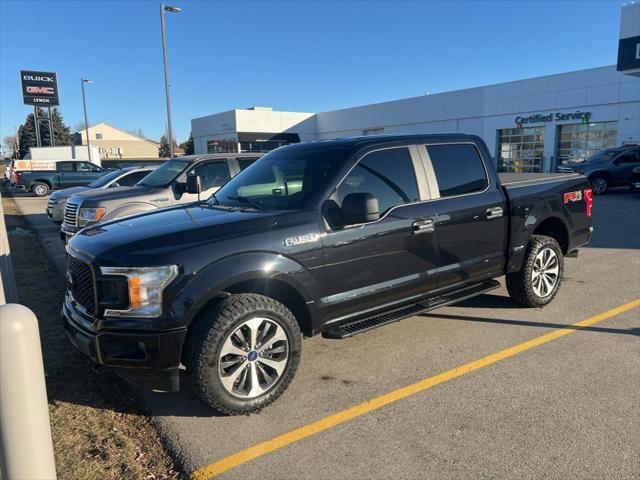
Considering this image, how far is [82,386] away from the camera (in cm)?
402

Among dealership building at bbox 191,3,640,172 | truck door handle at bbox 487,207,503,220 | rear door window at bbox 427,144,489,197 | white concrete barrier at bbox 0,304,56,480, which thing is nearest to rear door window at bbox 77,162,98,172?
dealership building at bbox 191,3,640,172

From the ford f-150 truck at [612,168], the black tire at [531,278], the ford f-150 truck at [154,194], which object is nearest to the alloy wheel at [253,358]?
the black tire at [531,278]

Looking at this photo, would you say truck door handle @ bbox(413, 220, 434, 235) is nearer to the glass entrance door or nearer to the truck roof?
the truck roof

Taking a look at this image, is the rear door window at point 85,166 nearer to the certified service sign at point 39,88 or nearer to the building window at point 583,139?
the building window at point 583,139

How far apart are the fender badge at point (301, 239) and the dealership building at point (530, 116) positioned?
21900 millimetres

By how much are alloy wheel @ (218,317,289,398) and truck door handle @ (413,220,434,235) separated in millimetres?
1533

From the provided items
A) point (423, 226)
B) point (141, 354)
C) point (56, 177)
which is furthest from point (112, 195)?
point (56, 177)

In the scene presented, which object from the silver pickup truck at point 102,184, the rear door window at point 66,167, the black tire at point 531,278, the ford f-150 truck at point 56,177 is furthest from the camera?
the rear door window at point 66,167

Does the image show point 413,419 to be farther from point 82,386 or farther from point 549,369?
point 82,386

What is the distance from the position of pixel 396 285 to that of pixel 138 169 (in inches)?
379

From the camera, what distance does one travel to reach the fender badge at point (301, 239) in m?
3.66

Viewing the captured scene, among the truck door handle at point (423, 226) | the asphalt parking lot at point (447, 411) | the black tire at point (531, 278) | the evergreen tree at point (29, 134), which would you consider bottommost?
the asphalt parking lot at point (447, 411)

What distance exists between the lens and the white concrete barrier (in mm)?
1869

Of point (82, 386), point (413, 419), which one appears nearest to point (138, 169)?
point (82, 386)
